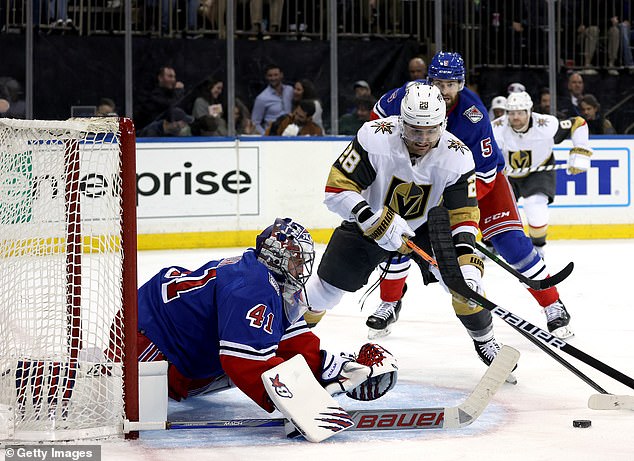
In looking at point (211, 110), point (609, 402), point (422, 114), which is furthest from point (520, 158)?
point (609, 402)

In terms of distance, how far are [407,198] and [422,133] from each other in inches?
12.8

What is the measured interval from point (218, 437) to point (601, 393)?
1.12m

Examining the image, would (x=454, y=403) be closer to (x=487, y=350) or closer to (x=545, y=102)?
(x=487, y=350)

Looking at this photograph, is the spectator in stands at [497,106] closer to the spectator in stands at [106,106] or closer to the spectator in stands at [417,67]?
the spectator in stands at [417,67]

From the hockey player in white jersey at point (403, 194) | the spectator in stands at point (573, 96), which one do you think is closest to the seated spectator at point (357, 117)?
the spectator in stands at point (573, 96)

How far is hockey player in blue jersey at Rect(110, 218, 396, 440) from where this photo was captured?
2.70 metres

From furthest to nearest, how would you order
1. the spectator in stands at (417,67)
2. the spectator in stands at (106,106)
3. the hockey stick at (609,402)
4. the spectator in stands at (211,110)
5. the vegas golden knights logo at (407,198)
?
1. the spectator in stands at (417,67)
2. the spectator in stands at (211,110)
3. the spectator in stands at (106,106)
4. the vegas golden knights logo at (407,198)
5. the hockey stick at (609,402)

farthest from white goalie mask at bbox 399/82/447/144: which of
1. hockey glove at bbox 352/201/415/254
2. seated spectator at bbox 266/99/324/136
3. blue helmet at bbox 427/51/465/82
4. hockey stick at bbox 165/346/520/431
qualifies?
seated spectator at bbox 266/99/324/136

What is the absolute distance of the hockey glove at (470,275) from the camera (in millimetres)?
3430

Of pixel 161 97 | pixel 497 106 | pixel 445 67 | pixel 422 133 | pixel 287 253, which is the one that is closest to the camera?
pixel 287 253

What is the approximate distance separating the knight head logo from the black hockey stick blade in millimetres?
787

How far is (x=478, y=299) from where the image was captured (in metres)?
3.26

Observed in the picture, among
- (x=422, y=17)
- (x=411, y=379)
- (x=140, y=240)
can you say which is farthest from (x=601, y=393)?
(x=422, y=17)

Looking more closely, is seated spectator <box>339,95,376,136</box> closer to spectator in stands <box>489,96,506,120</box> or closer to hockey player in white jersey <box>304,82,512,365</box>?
spectator in stands <box>489,96,506,120</box>
